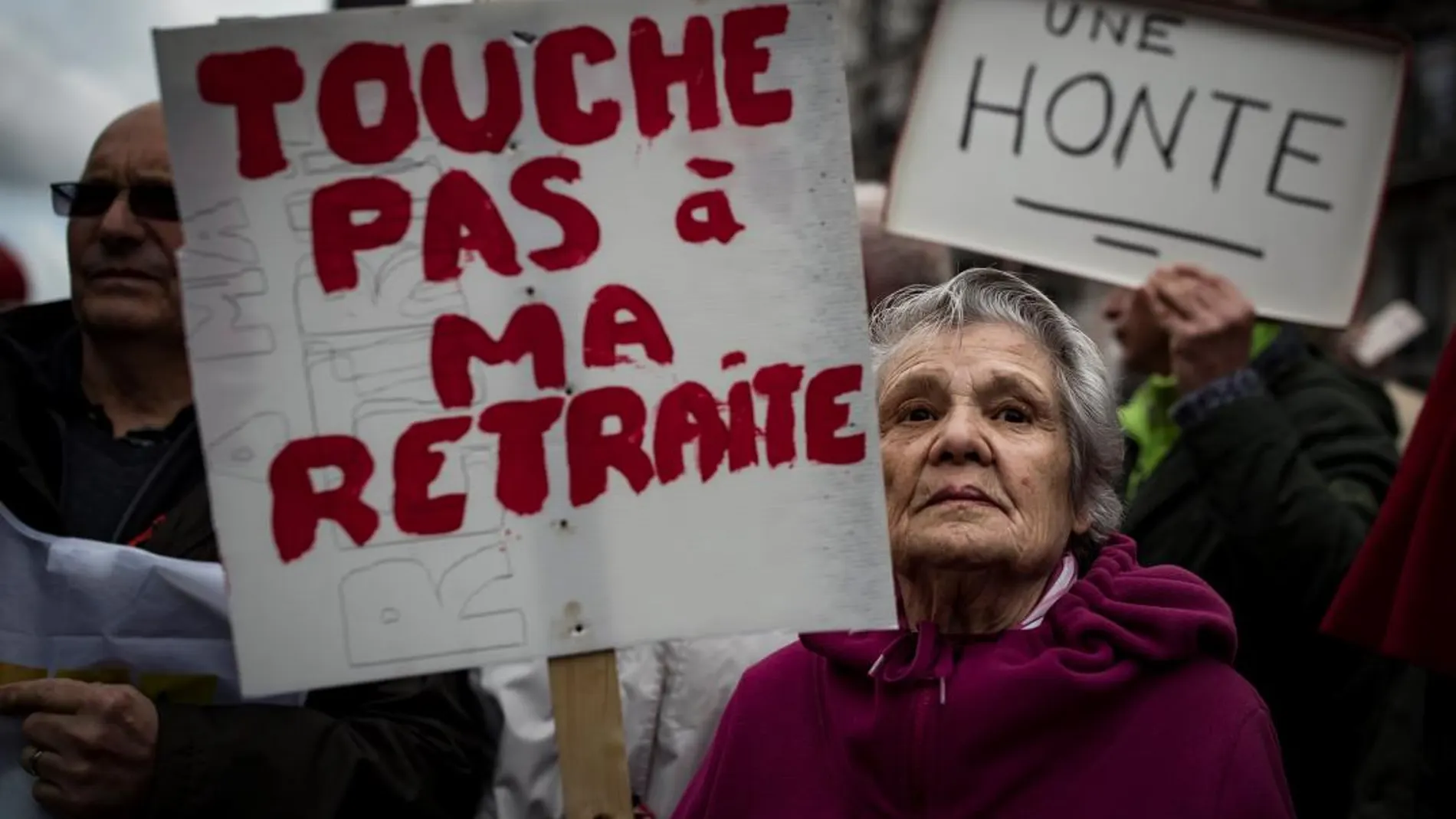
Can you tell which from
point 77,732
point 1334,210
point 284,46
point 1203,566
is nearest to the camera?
point 284,46

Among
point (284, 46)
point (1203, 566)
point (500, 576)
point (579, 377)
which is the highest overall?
point (284, 46)

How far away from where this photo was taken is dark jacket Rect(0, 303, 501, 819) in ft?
7.39

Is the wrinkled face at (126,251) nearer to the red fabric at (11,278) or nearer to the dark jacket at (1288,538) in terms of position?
the dark jacket at (1288,538)

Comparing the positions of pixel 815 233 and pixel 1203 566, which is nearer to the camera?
pixel 815 233

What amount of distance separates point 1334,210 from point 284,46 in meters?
2.25

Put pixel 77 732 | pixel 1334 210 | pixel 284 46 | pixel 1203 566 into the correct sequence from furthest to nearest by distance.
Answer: pixel 1334 210, pixel 1203 566, pixel 77 732, pixel 284 46

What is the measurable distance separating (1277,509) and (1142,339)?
0.60 meters

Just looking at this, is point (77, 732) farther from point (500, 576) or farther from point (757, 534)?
point (757, 534)

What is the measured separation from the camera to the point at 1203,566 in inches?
117

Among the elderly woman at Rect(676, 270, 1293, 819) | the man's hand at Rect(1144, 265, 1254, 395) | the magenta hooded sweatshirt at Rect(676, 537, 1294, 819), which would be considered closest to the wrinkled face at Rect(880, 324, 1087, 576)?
the elderly woman at Rect(676, 270, 1293, 819)

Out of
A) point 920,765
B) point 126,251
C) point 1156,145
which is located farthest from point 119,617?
point 1156,145

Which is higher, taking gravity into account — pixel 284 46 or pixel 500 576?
pixel 284 46

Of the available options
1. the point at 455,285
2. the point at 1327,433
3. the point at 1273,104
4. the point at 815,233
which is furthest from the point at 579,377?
the point at 1273,104

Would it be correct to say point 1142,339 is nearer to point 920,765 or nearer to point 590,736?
point 920,765
